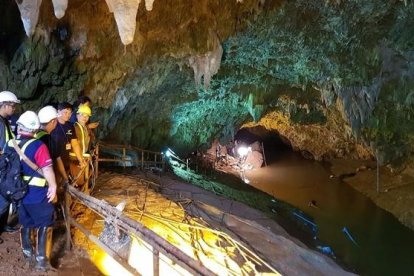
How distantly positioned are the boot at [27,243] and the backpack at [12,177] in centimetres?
39

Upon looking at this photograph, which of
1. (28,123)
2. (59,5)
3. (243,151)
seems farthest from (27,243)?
(243,151)

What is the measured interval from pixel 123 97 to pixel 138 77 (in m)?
0.87

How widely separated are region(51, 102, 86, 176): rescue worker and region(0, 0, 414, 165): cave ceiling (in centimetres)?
154

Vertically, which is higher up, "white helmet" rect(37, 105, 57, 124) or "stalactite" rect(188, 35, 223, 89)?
"stalactite" rect(188, 35, 223, 89)

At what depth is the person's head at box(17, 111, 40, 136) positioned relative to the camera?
348 centimetres

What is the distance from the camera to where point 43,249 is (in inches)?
150

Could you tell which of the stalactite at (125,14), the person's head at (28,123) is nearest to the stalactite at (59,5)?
the stalactite at (125,14)

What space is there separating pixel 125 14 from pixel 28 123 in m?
2.85

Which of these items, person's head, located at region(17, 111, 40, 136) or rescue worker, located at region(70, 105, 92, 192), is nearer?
person's head, located at region(17, 111, 40, 136)

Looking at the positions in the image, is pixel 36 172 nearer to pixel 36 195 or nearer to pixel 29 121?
pixel 36 195

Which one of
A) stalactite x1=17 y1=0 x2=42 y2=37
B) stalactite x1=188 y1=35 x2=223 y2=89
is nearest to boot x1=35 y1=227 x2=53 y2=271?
stalactite x1=17 y1=0 x2=42 y2=37

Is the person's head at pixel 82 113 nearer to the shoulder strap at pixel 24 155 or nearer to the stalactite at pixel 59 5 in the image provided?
the stalactite at pixel 59 5

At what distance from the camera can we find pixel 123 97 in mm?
11164

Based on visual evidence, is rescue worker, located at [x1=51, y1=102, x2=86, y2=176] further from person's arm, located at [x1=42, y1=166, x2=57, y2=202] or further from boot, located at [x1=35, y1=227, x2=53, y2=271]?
boot, located at [x1=35, y1=227, x2=53, y2=271]
